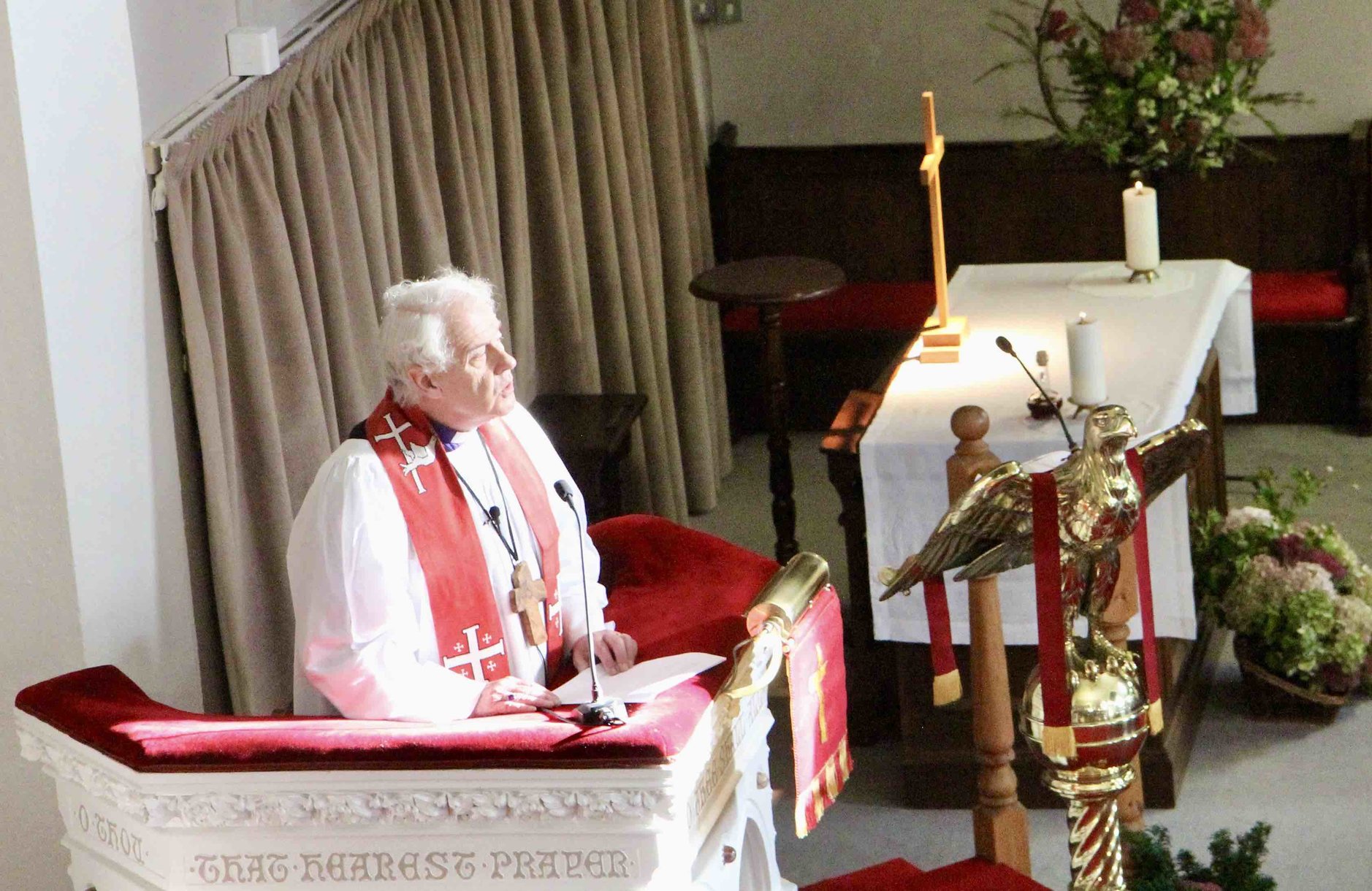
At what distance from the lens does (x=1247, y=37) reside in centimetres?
610

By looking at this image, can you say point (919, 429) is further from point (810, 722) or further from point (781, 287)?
point (810, 722)

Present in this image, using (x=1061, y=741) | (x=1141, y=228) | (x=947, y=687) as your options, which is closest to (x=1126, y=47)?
(x=1141, y=228)

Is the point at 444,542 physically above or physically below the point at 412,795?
above

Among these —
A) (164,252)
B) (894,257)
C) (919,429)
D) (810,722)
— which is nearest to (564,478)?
(810,722)

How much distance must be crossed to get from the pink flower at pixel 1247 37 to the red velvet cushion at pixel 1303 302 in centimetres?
121

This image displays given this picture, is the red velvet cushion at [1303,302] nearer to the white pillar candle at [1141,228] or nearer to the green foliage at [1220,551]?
the white pillar candle at [1141,228]

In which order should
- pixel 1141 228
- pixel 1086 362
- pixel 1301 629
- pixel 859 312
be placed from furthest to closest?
pixel 859 312 < pixel 1141 228 < pixel 1301 629 < pixel 1086 362

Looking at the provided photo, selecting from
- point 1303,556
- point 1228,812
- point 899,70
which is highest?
point 899,70

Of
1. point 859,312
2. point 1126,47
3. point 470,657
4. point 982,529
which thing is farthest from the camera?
point 859,312

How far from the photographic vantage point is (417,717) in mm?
3064

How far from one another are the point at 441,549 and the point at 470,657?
0.20 meters

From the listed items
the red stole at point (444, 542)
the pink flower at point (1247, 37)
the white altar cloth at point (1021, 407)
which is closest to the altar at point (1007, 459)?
the white altar cloth at point (1021, 407)

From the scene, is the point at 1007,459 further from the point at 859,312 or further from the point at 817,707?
the point at 859,312

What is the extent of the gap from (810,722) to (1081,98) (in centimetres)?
412
